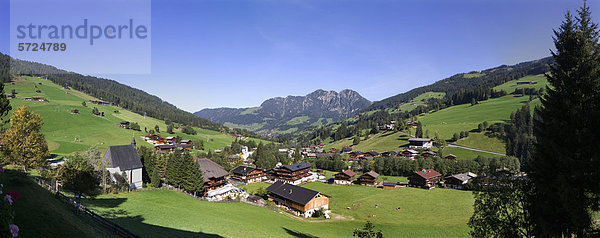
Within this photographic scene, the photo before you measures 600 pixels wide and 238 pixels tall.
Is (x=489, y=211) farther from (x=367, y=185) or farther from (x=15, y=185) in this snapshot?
(x=367, y=185)

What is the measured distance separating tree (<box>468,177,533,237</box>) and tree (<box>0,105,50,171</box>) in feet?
197

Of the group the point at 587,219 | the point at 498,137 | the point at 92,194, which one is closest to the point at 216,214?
the point at 92,194

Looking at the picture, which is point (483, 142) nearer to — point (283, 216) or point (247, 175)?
point (247, 175)

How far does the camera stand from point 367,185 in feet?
287

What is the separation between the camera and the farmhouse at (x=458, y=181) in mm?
77688

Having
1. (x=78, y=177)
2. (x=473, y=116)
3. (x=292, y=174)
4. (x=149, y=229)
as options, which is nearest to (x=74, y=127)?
(x=292, y=174)

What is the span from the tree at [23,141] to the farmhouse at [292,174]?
217 feet

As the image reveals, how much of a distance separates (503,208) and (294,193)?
48609 mm

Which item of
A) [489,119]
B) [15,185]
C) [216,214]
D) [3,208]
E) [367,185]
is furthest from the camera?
[489,119]

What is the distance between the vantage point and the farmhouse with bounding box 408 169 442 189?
80062 millimetres

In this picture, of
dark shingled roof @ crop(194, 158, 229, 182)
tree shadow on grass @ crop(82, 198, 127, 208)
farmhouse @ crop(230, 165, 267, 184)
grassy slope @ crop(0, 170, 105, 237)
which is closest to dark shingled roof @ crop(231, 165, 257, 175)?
farmhouse @ crop(230, 165, 267, 184)

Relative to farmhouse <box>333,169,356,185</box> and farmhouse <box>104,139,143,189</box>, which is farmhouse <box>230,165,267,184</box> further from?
farmhouse <box>104,139,143,189</box>

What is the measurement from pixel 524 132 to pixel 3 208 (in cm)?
15821

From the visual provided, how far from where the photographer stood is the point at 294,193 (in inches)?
2416
